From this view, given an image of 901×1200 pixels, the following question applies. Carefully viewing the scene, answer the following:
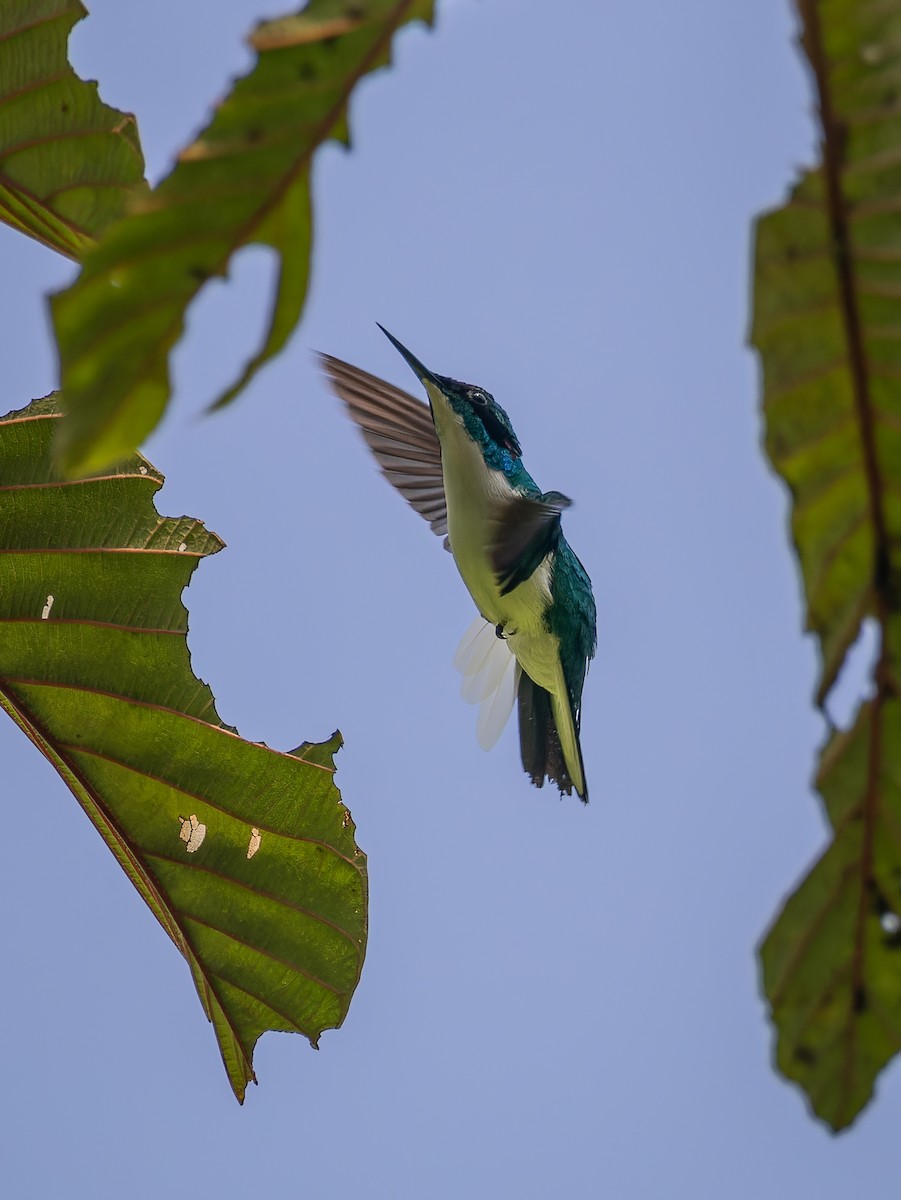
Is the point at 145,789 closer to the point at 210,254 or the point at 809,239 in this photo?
the point at 210,254

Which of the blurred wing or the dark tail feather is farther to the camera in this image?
the blurred wing

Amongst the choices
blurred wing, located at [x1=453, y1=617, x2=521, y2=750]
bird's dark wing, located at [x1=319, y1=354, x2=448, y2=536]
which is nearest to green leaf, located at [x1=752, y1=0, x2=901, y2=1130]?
blurred wing, located at [x1=453, y1=617, x2=521, y2=750]

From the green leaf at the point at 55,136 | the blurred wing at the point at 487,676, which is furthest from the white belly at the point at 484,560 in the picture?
the green leaf at the point at 55,136

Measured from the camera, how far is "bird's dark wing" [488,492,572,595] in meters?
2.51

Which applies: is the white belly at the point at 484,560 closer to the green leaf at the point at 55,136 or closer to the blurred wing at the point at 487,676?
the blurred wing at the point at 487,676

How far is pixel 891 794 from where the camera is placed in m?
0.84

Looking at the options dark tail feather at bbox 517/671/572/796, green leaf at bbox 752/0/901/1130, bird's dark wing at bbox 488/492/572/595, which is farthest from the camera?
dark tail feather at bbox 517/671/572/796

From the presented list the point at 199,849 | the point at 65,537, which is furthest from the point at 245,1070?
the point at 65,537

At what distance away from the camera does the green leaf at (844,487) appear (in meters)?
0.72

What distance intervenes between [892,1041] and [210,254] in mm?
629

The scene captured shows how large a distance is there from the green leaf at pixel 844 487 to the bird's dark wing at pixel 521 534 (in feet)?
5.06

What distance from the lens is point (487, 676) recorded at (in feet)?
12.0

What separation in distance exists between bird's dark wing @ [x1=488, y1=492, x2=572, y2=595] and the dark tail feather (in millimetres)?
626

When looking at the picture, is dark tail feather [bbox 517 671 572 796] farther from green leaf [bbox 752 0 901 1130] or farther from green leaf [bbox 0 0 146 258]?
green leaf [bbox 752 0 901 1130]
